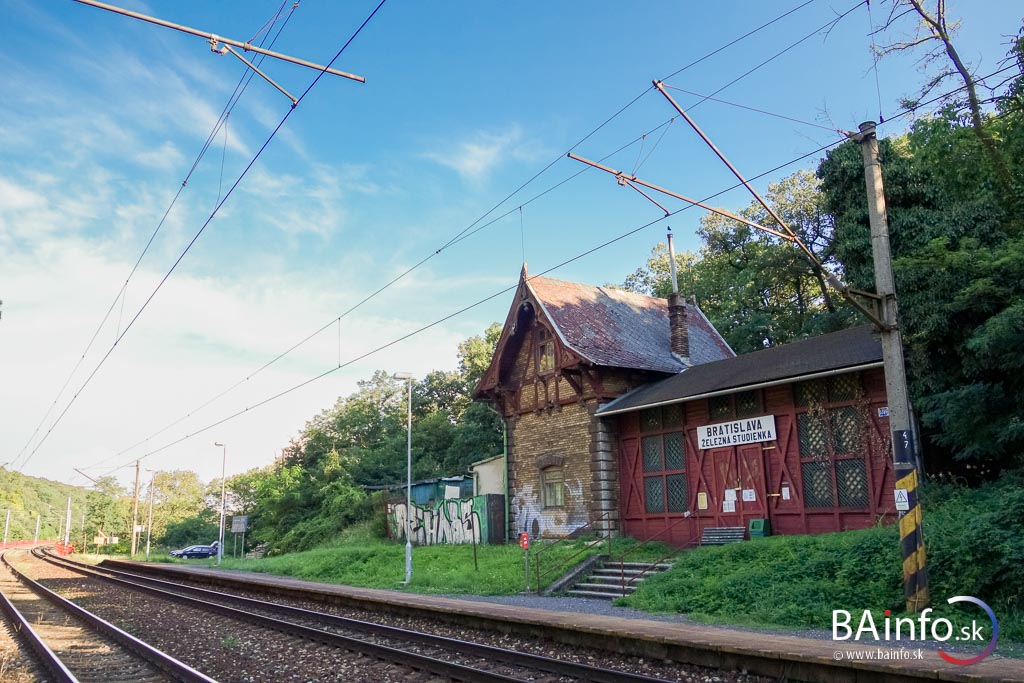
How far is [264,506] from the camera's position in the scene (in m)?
47.9

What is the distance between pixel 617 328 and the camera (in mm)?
26391

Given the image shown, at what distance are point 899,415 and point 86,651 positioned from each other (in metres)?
14.1

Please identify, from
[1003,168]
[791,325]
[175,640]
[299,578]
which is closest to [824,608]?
[1003,168]

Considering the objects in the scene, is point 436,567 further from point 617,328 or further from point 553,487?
point 617,328

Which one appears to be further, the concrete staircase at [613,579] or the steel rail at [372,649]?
the concrete staircase at [613,579]

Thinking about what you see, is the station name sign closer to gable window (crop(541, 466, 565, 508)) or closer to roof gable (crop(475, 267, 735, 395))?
roof gable (crop(475, 267, 735, 395))

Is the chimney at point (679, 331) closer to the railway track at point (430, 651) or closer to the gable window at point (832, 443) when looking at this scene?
the gable window at point (832, 443)

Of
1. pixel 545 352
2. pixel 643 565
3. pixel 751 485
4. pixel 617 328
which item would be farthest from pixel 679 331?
pixel 643 565

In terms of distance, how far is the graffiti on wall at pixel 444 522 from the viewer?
2745 cm

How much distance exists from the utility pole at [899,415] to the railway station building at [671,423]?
4258 mm

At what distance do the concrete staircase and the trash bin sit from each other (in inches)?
94.0

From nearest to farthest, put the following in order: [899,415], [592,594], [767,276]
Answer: [899,415] < [592,594] < [767,276]

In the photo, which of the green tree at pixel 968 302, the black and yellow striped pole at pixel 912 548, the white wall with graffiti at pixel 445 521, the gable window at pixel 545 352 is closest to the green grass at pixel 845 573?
the black and yellow striped pole at pixel 912 548

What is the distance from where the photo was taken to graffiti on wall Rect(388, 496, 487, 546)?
90.1 ft
